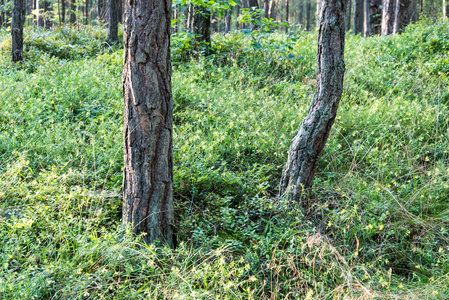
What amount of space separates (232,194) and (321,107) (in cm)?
140

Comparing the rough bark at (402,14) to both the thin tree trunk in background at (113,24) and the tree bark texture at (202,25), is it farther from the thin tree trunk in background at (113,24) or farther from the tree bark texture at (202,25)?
the thin tree trunk in background at (113,24)

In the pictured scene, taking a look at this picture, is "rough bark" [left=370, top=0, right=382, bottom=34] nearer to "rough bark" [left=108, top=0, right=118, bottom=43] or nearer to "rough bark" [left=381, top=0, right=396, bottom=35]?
"rough bark" [left=381, top=0, right=396, bottom=35]

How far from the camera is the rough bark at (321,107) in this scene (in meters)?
3.24

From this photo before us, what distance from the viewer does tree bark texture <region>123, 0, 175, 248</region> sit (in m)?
2.66

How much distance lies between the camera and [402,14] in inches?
396

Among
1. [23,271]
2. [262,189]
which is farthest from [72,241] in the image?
[262,189]

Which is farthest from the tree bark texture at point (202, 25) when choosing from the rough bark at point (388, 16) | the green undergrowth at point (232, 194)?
the rough bark at point (388, 16)

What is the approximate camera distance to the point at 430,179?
386cm

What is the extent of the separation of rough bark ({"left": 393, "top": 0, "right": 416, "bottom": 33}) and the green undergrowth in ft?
13.7

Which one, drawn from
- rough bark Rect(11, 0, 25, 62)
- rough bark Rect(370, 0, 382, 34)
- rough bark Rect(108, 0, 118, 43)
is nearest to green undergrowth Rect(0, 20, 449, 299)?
rough bark Rect(11, 0, 25, 62)

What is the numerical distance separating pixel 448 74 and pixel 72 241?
23.6 ft

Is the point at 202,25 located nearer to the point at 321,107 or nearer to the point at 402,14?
the point at 321,107

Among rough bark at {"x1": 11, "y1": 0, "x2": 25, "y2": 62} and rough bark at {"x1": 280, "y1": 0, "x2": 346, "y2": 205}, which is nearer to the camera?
rough bark at {"x1": 280, "y1": 0, "x2": 346, "y2": 205}

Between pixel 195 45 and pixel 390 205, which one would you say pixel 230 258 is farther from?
pixel 195 45
